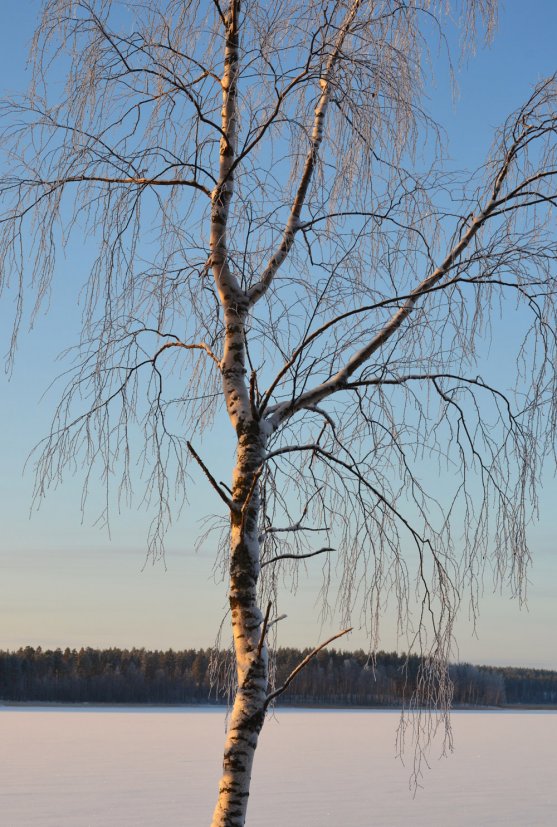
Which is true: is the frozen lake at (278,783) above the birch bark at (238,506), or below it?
below

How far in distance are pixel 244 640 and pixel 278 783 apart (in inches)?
691

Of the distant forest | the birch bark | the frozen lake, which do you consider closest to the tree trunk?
the birch bark

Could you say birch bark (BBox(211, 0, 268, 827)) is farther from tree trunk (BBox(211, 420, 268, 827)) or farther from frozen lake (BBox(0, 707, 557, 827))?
frozen lake (BBox(0, 707, 557, 827))

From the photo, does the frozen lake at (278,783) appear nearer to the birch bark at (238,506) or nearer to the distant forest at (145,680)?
the birch bark at (238,506)

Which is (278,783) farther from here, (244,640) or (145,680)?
(145,680)

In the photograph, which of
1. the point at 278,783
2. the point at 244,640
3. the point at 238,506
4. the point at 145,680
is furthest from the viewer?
the point at 145,680

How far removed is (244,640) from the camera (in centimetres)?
402

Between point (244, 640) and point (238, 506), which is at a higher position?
point (238, 506)

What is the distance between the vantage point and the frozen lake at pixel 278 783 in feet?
51.0

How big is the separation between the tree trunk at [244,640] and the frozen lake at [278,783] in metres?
10.3

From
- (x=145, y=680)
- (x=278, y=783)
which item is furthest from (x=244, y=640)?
(x=145, y=680)

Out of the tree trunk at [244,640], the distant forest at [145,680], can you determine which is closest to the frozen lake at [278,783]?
the tree trunk at [244,640]

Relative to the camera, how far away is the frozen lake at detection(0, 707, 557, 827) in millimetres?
15539

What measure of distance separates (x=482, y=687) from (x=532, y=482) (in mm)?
79676
